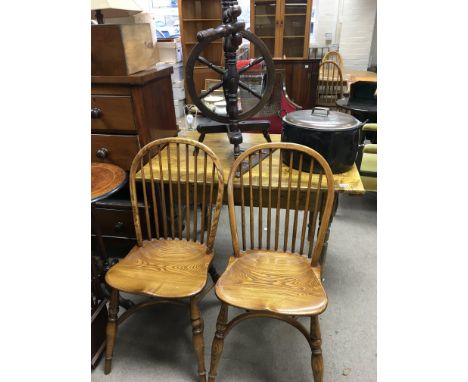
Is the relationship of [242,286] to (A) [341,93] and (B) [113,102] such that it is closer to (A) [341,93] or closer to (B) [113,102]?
(B) [113,102]

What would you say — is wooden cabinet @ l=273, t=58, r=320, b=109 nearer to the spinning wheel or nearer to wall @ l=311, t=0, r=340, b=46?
wall @ l=311, t=0, r=340, b=46

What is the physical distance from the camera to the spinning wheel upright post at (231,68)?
1275 millimetres

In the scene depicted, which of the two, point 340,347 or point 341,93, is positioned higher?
point 341,93

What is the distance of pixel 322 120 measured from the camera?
136 centimetres

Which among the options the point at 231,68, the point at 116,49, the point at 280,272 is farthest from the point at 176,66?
the point at 280,272

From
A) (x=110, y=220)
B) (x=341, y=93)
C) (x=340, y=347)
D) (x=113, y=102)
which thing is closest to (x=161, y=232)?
(x=110, y=220)

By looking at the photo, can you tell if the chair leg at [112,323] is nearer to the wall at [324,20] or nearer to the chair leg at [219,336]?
the chair leg at [219,336]

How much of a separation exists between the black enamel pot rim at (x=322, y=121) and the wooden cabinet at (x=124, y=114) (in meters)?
0.67

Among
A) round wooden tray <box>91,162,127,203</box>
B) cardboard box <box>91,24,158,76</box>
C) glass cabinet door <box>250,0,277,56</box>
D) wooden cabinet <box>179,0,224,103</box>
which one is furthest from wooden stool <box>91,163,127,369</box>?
glass cabinet door <box>250,0,277,56</box>

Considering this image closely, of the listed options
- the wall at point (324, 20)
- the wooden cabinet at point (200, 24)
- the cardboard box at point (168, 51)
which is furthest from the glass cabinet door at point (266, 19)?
the cardboard box at point (168, 51)

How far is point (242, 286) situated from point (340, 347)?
675 mm

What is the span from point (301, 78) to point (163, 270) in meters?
2.97

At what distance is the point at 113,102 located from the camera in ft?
4.82

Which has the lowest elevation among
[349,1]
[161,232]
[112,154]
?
[161,232]
